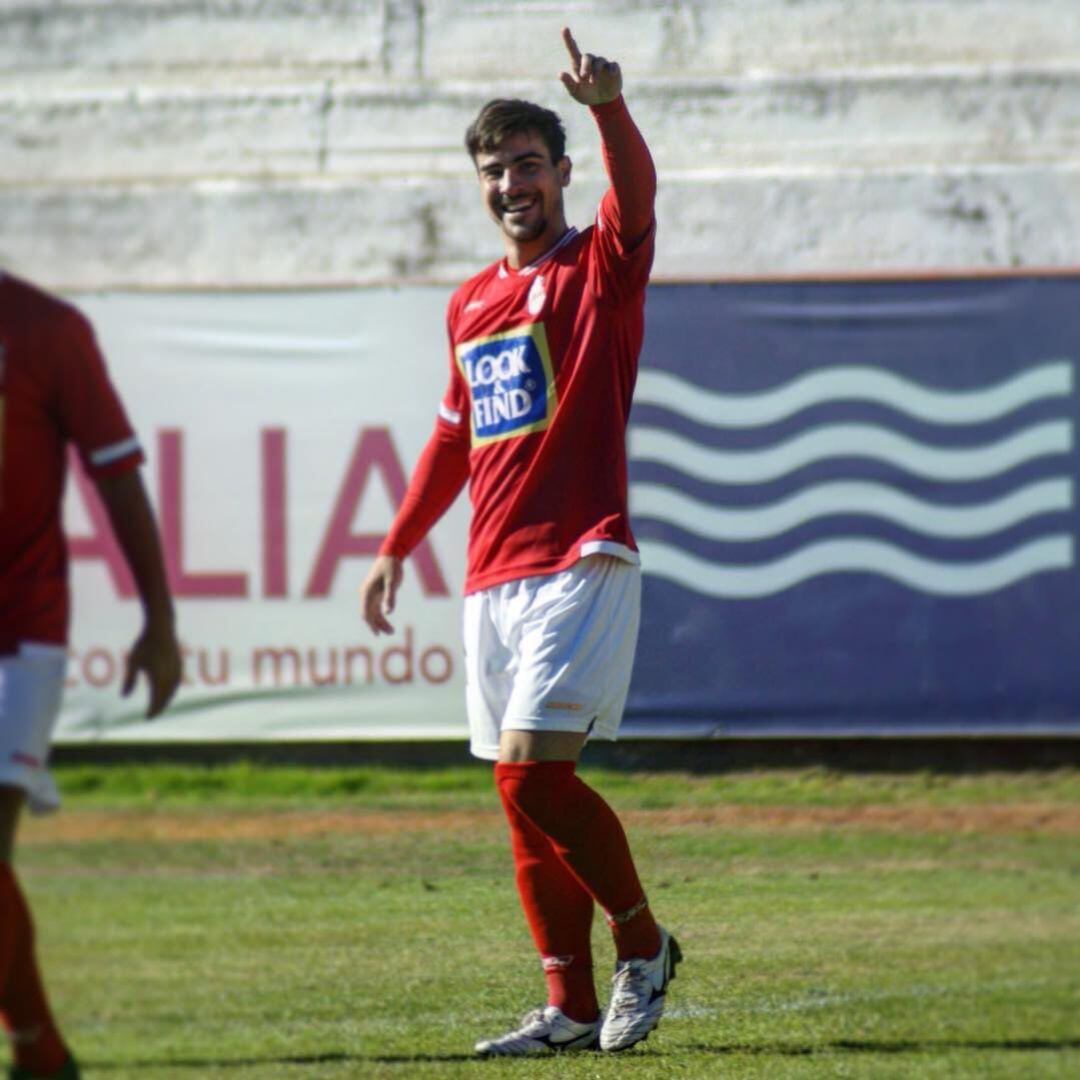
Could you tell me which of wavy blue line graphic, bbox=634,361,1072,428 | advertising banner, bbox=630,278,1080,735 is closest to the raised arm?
advertising banner, bbox=630,278,1080,735

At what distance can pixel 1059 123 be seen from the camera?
275 inches

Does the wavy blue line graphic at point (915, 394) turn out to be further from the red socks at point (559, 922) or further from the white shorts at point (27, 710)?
the white shorts at point (27, 710)

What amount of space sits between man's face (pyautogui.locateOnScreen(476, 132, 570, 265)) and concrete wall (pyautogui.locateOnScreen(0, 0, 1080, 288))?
6.33 feet

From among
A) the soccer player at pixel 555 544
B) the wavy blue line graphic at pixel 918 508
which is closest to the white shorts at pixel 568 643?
the soccer player at pixel 555 544

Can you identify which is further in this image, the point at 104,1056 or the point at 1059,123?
the point at 1059,123

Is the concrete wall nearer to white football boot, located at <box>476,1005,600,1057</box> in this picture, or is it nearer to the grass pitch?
the grass pitch

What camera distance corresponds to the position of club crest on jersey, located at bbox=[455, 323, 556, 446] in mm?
2771

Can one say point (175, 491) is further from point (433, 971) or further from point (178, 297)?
point (433, 971)

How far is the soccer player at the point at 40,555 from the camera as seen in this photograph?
226 centimetres

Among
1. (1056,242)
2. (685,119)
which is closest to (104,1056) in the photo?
(685,119)

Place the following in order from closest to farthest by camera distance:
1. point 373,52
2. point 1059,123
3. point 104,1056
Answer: point 104,1056 → point 373,52 → point 1059,123

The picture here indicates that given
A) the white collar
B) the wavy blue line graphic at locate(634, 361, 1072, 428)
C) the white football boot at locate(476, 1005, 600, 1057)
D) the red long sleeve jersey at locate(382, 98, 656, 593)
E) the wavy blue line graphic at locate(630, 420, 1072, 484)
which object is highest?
the white collar

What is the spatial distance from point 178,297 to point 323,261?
0.56m

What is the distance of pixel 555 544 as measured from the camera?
2.84 metres
